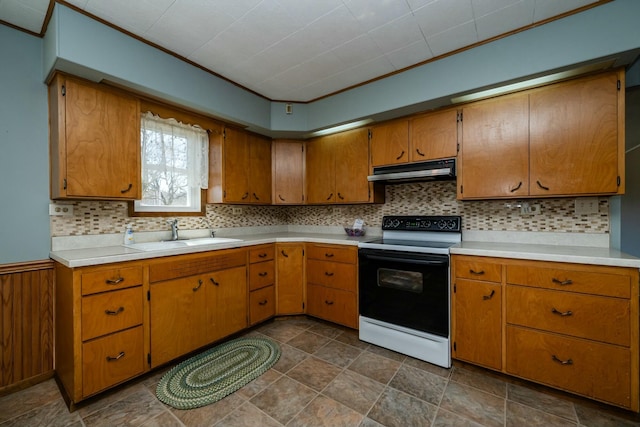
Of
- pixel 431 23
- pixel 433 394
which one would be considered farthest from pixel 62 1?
pixel 433 394

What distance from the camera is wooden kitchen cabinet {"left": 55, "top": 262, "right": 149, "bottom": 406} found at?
63.4 inches

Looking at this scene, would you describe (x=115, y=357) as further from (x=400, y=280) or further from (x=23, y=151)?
(x=400, y=280)

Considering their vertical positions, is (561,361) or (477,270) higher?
(477,270)

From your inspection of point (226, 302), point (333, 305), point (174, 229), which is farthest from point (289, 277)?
point (174, 229)

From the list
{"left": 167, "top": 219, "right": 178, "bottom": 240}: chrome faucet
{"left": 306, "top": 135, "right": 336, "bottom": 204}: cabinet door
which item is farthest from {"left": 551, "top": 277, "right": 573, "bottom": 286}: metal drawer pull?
{"left": 167, "top": 219, "right": 178, "bottom": 240}: chrome faucet

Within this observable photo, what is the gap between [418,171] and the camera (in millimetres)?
2412

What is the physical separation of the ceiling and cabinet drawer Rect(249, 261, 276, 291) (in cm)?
194

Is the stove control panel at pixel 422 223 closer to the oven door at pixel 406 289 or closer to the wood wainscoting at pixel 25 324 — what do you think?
the oven door at pixel 406 289

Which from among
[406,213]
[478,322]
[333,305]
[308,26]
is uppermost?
[308,26]

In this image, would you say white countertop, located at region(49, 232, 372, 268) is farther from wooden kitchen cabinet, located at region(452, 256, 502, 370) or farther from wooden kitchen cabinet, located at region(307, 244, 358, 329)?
wooden kitchen cabinet, located at region(452, 256, 502, 370)

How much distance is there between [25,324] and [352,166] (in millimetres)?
3032

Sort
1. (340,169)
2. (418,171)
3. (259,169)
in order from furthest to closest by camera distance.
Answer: (259,169) < (340,169) < (418,171)

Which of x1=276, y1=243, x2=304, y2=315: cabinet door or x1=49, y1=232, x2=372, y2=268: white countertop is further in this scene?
x1=276, y1=243, x2=304, y2=315: cabinet door

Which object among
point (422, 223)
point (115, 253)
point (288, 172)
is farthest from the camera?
point (288, 172)
